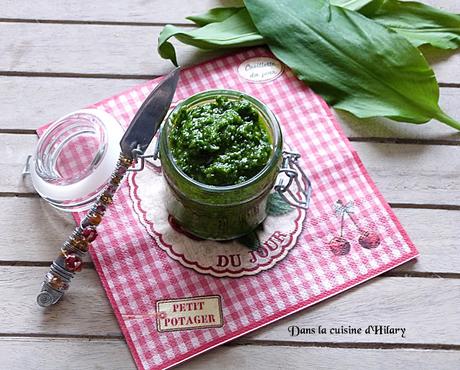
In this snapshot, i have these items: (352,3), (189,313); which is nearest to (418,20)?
(352,3)

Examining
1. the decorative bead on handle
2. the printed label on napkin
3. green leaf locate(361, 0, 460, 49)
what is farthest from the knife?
green leaf locate(361, 0, 460, 49)

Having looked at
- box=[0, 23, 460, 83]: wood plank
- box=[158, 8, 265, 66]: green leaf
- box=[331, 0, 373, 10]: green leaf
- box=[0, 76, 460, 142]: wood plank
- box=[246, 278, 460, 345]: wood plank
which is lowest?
box=[246, 278, 460, 345]: wood plank

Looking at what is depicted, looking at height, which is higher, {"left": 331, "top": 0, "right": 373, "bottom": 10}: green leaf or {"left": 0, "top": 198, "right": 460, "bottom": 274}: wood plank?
{"left": 331, "top": 0, "right": 373, "bottom": 10}: green leaf

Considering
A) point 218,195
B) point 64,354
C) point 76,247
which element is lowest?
point 64,354

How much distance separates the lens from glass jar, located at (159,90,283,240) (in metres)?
0.79

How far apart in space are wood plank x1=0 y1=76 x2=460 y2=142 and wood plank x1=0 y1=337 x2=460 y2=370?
1.04 feet

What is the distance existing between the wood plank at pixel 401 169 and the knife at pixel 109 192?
134 millimetres

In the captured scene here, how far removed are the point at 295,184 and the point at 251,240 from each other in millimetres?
106

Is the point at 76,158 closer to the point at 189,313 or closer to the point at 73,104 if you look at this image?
the point at 73,104

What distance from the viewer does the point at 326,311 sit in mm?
880

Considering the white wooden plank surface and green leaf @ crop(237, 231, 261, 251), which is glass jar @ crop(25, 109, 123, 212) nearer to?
the white wooden plank surface

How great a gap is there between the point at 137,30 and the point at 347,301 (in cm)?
53

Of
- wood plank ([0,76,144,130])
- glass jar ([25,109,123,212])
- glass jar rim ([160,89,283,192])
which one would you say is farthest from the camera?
wood plank ([0,76,144,130])

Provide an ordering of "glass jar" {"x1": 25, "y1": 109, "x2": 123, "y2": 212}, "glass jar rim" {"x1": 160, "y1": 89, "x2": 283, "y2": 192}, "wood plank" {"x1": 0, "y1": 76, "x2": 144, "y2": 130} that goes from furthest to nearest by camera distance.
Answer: "wood plank" {"x1": 0, "y1": 76, "x2": 144, "y2": 130} → "glass jar" {"x1": 25, "y1": 109, "x2": 123, "y2": 212} → "glass jar rim" {"x1": 160, "y1": 89, "x2": 283, "y2": 192}
